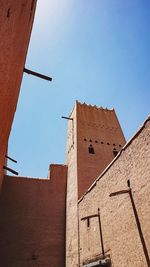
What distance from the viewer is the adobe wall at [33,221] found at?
1027 centimetres

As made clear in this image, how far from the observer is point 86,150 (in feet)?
43.1

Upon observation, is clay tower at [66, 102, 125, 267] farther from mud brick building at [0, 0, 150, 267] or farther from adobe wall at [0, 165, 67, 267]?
adobe wall at [0, 165, 67, 267]

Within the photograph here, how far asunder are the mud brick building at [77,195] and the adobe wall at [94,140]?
54mm

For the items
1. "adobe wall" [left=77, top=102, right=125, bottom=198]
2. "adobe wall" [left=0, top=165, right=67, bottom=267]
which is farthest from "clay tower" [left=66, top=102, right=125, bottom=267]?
"adobe wall" [left=0, top=165, right=67, bottom=267]

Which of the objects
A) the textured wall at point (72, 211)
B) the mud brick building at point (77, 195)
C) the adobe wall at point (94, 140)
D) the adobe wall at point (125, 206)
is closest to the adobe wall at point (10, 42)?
the mud brick building at point (77, 195)

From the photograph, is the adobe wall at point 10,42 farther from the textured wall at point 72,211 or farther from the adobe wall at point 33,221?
the adobe wall at point 33,221

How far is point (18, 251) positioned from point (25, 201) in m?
2.37

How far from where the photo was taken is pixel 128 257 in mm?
5730

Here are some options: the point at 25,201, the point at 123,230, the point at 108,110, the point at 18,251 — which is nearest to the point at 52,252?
the point at 18,251

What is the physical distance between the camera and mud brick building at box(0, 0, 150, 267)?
17.5 ft

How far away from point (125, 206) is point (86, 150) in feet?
23.1

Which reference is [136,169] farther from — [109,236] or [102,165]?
[102,165]

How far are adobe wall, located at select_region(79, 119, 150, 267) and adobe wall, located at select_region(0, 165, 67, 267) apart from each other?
2981mm

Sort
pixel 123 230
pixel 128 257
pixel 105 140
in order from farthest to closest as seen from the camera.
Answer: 1. pixel 105 140
2. pixel 123 230
3. pixel 128 257
